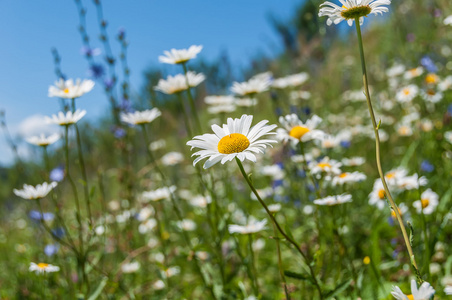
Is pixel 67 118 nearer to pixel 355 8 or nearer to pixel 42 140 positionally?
pixel 42 140

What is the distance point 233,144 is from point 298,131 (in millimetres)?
540

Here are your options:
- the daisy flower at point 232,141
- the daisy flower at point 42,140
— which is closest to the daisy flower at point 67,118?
the daisy flower at point 42,140

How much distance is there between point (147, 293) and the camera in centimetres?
228

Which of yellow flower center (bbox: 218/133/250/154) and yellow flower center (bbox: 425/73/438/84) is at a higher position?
yellow flower center (bbox: 425/73/438/84)

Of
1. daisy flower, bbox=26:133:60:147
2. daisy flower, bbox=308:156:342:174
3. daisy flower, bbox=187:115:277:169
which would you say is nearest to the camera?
daisy flower, bbox=187:115:277:169

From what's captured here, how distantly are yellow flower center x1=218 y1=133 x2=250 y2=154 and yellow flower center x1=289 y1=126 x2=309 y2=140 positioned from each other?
0.48m

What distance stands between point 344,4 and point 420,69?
8.01 ft

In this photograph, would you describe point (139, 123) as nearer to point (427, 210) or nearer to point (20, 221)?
point (427, 210)

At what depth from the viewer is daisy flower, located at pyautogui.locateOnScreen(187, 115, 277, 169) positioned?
3.09 ft

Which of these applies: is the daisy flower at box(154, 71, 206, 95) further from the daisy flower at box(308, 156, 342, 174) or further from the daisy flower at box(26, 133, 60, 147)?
the daisy flower at box(308, 156, 342, 174)

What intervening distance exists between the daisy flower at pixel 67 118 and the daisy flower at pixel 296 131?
822mm

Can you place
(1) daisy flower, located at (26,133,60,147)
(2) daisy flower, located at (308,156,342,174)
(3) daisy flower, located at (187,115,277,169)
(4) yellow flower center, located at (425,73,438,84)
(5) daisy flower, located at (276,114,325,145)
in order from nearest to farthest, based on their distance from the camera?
1. (3) daisy flower, located at (187,115,277,169)
2. (5) daisy flower, located at (276,114,325,145)
3. (2) daisy flower, located at (308,156,342,174)
4. (1) daisy flower, located at (26,133,60,147)
5. (4) yellow flower center, located at (425,73,438,84)

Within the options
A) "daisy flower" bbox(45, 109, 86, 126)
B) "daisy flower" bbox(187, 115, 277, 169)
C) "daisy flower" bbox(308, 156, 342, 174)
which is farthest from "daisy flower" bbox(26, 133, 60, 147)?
"daisy flower" bbox(308, 156, 342, 174)

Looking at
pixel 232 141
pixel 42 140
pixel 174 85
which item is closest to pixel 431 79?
pixel 174 85
